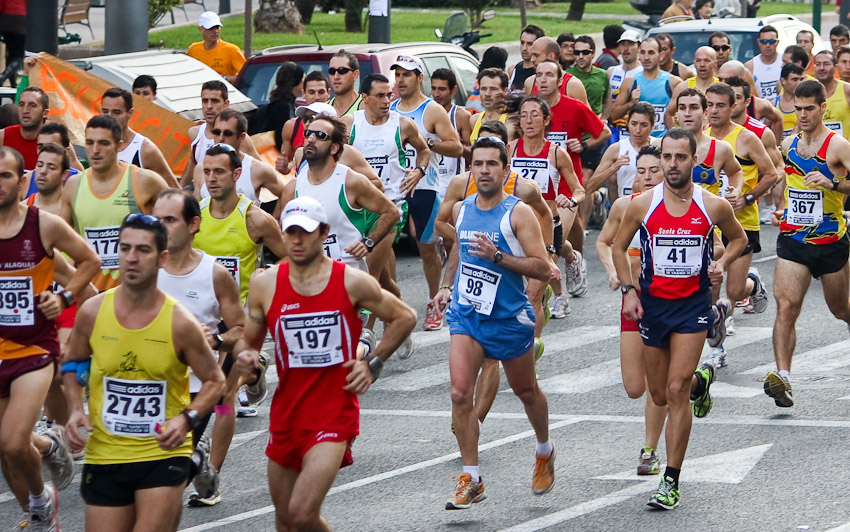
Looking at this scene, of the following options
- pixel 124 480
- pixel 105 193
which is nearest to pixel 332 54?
pixel 105 193

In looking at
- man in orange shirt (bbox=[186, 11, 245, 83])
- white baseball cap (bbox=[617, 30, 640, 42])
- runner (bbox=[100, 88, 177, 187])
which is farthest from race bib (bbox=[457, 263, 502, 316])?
white baseball cap (bbox=[617, 30, 640, 42])

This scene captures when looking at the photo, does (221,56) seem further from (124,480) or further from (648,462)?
(124,480)

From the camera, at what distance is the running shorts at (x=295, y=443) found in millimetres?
6598

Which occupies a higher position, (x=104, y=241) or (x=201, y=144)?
(x=201, y=144)

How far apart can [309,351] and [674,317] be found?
2572 millimetres

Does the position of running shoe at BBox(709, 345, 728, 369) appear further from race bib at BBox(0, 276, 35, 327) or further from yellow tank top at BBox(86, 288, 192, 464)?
yellow tank top at BBox(86, 288, 192, 464)

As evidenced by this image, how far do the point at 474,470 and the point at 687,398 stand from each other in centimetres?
122

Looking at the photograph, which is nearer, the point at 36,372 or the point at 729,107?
the point at 36,372

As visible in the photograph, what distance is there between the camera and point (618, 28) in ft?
64.0

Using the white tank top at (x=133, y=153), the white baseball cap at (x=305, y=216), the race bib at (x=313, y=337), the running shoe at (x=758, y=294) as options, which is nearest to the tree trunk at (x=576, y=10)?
the running shoe at (x=758, y=294)

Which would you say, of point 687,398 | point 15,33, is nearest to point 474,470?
point 687,398

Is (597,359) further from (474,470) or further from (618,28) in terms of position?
(618,28)

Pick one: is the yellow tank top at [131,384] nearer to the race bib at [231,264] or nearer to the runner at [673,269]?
the race bib at [231,264]

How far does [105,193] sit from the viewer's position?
9164 millimetres
